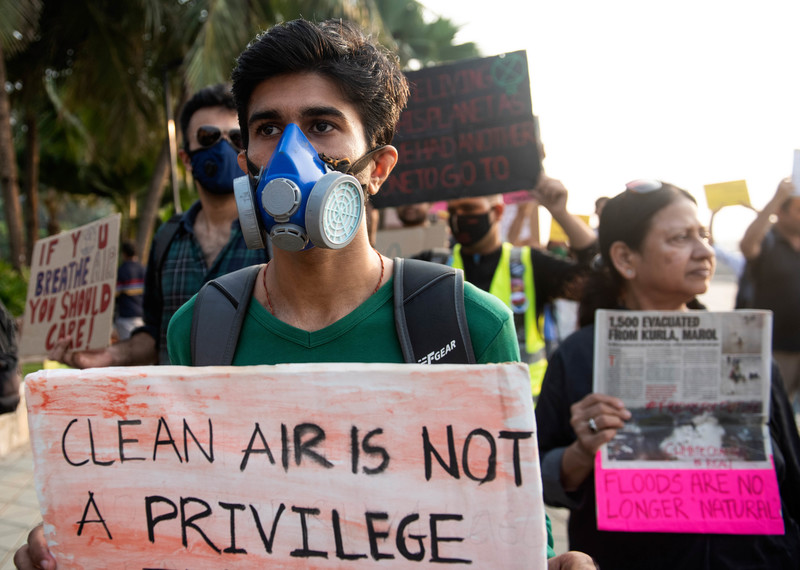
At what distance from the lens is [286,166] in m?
1.46

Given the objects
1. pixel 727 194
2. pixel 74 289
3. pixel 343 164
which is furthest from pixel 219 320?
pixel 727 194

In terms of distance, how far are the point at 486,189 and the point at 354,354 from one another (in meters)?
2.44

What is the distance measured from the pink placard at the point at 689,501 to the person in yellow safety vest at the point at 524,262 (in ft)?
4.88

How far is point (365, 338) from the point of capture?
1.48 meters

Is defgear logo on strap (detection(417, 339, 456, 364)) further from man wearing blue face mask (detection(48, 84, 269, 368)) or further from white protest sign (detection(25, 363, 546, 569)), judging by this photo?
man wearing blue face mask (detection(48, 84, 269, 368))

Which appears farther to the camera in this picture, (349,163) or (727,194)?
(727,194)

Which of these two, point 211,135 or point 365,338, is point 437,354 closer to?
point 365,338

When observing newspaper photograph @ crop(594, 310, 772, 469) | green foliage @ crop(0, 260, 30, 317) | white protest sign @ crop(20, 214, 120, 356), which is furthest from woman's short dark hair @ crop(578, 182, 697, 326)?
green foliage @ crop(0, 260, 30, 317)

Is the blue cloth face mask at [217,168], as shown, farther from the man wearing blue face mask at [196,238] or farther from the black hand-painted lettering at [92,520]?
the black hand-painted lettering at [92,520]

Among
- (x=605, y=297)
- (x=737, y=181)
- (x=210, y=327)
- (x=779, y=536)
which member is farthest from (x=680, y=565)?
(x=737, y=181)

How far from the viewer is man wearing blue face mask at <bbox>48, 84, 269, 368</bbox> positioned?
8.70 ft

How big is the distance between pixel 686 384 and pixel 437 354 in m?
1.05

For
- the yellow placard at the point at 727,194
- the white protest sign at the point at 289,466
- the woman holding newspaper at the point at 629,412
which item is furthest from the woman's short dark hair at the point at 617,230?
the yellow placard at the point at 727,194

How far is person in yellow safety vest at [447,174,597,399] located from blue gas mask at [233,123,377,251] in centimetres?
199
